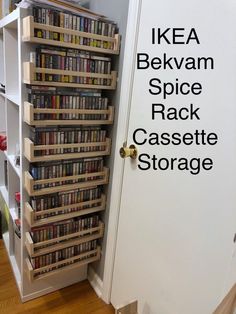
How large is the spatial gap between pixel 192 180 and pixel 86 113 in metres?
0.60

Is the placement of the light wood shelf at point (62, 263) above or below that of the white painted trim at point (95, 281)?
above

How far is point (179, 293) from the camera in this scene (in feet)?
3.31

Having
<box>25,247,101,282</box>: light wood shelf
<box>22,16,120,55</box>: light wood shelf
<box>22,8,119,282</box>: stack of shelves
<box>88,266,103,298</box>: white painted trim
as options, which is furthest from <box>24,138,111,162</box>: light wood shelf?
<box>88,266,103,298</box>: white painted trim

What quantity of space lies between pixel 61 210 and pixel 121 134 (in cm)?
50

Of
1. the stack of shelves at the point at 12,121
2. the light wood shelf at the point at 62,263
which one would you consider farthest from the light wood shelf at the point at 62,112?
the light wood shelf at the point at 62,263

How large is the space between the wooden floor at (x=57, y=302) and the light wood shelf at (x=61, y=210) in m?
0.56

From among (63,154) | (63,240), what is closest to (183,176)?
(63,154)

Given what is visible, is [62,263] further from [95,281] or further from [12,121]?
[12,121]

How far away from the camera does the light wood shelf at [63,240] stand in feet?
4.34

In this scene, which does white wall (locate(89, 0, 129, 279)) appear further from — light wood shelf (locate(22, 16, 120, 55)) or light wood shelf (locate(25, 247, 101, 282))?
light wood shelf (locate(25, 247, 101, 282))

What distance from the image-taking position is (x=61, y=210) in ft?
4.42

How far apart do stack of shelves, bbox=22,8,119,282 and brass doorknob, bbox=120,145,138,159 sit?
0.17 metres

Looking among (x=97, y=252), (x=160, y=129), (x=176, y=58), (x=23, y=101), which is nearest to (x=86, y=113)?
(x=23, y=101)

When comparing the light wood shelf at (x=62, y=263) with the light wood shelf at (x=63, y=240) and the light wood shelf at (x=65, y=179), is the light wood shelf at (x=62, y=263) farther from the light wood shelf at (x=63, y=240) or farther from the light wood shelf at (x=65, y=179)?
the light wood shelf at (x=65, y=179)
